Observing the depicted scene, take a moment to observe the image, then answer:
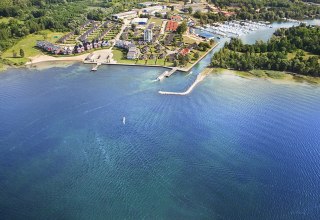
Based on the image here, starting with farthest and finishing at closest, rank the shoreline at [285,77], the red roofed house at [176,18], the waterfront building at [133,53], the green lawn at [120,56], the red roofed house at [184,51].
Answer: the red roofed house at [176,18] → the red roofed house at [184,51] → the waterfront building at [133,53] → the green lawn at [120,56] → the shoreline at [285,77]

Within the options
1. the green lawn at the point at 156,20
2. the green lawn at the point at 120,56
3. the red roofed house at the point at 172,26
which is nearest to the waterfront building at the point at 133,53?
the green lawn at the point at 120,56

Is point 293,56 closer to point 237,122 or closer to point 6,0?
point 237,122

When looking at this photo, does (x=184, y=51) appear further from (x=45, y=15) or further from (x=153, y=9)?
(x=45, y=15)

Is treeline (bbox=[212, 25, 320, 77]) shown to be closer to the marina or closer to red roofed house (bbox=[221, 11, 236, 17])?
the marina

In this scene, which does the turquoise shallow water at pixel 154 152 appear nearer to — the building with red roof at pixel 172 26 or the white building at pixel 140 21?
the building with red roof at pixel 172 26

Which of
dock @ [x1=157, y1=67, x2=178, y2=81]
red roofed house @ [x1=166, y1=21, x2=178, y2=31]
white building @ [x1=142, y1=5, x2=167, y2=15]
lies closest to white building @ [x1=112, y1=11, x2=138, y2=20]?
white building @ [x1=142, y1=5, x2=167, y2=15]

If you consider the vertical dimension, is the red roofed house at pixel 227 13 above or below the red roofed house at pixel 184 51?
above

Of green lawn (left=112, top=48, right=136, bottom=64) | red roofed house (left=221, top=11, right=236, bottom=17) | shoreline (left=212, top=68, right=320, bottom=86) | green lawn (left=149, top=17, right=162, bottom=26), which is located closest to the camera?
shoreline (left=212, top=68, right=320, bottom=86)

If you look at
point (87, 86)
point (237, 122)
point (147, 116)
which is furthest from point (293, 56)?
point (87, 86)
